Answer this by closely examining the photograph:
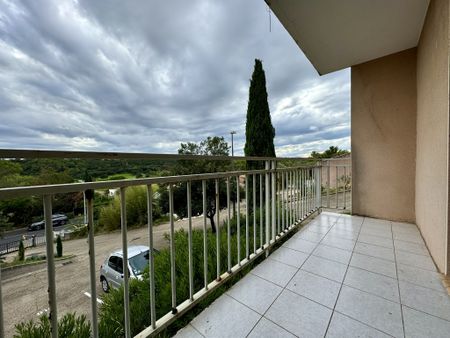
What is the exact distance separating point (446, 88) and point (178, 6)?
342 cm

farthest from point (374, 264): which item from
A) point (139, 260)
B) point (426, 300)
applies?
point (139, 260)

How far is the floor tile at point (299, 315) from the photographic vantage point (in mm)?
1166

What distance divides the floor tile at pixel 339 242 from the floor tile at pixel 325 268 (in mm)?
414

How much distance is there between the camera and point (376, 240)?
2354 millimetres

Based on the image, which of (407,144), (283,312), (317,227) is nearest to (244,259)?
(283,312)

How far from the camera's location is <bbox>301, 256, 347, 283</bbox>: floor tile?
167 centimetres

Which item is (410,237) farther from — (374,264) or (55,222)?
(55,222)

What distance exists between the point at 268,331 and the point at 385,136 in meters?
3.35

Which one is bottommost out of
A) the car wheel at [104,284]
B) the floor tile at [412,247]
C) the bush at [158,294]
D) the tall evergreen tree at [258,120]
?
the car wheel at [104,284]

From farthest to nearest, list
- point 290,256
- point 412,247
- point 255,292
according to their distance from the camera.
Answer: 1. point 412,247
2. point 290,256
3. point 255,292

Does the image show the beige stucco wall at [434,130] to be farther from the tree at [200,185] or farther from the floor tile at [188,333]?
the tree at [200,185]

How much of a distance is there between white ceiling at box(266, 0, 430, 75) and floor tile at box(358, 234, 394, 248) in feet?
8.49

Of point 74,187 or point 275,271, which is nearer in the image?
point 74,187

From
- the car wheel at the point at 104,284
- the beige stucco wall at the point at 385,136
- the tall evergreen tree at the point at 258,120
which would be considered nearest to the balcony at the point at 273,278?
the beige stucco wall at the point at 385,136
